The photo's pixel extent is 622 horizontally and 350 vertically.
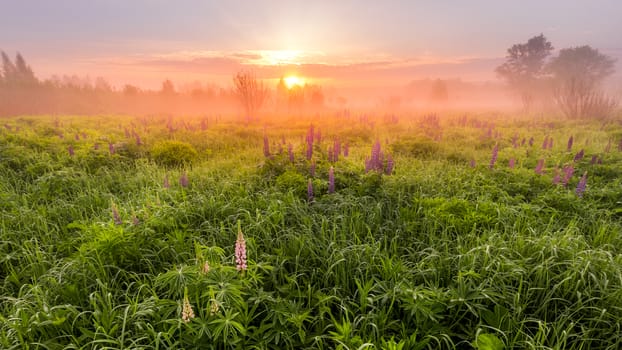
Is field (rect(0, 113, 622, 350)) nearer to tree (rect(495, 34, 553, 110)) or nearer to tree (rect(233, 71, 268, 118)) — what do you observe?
tree (rect(233, 71, 268, 118))

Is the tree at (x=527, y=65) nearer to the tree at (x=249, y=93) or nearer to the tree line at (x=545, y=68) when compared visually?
the tree line at (x=545, y=68)

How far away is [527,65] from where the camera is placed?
44.4m

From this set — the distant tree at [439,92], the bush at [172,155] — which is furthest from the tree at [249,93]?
the distant tree at [439,92]

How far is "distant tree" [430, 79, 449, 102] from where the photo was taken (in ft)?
249

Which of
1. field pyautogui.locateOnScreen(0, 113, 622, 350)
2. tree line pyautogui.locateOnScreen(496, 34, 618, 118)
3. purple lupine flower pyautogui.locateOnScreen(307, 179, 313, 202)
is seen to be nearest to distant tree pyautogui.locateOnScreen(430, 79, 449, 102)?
tree line pyautogui.locateOnScreen(496, 34, 618, 118)

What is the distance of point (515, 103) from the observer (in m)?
57.3

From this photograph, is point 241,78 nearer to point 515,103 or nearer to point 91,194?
point 91,194

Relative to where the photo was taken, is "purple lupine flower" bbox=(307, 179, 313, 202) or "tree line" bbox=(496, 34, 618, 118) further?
"tree line" bbox=(496, 34, 618, 118)

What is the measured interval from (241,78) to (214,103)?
141 feet

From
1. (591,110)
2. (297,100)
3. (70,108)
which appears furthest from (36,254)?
(70,108)

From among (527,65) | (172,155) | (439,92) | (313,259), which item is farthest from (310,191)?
(439,92)

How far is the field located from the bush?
1.08 metres

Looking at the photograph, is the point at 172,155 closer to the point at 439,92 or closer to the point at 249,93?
the point at 249,93

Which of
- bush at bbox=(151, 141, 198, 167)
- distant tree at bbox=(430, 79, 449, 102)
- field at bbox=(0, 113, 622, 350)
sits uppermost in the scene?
distant tree at bbox=(430, 79, 449, 102)
